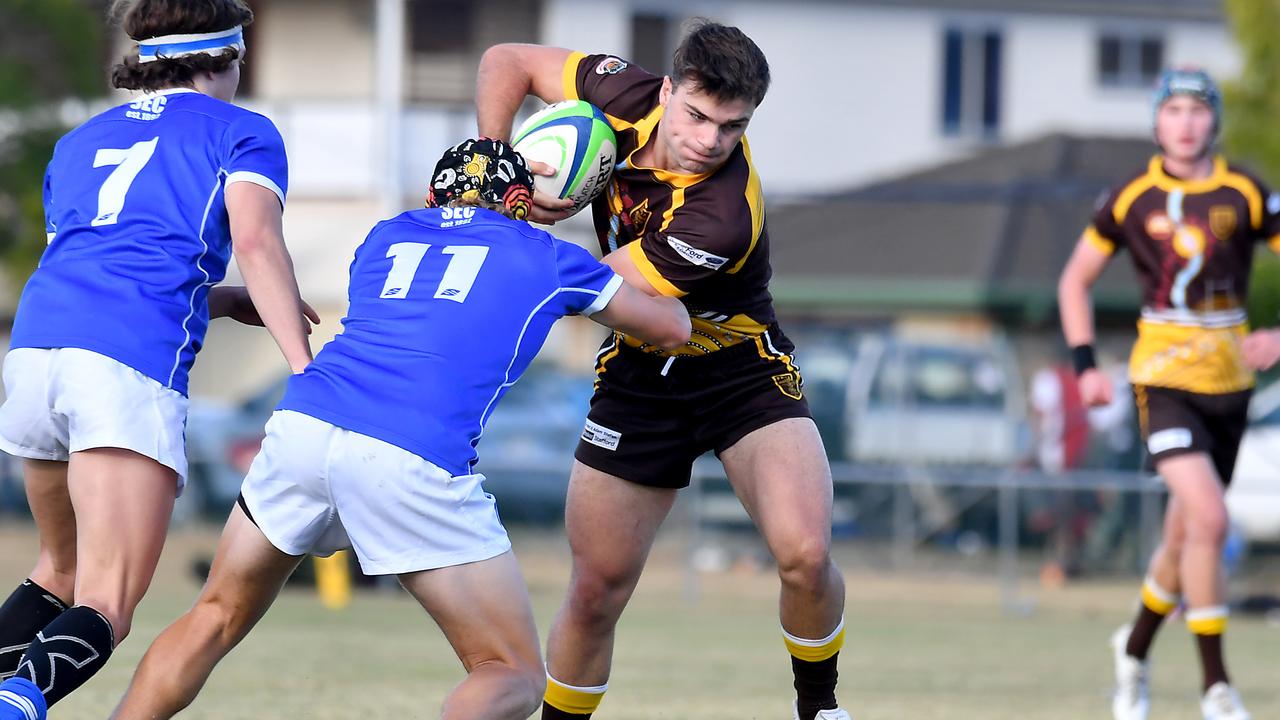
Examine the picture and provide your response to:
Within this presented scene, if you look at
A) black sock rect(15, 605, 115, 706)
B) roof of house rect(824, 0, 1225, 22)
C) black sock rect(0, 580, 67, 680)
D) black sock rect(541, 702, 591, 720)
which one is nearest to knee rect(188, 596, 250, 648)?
black sock rect(15, 605, 115, 706)

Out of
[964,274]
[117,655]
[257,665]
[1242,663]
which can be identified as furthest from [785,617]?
[964,274]

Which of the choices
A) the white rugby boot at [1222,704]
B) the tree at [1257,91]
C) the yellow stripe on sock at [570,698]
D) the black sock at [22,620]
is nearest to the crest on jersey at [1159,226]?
the white rugby boot at [1222,704]

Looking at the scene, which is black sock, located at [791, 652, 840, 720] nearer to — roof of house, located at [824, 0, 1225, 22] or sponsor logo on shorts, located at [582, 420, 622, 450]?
sponsor logo on shorts, located at [582, 420, 622, 450]

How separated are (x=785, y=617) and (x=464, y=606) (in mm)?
1475

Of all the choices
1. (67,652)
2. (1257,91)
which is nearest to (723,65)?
(67,652)

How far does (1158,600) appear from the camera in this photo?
7.86 metres

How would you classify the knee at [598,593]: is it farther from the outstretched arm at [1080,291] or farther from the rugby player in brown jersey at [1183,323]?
the outstretched arm at [1080,291]

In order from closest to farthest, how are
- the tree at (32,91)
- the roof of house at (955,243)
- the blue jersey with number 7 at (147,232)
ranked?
the blue jersey with number 7 at (147,232)
the tree at (32,91)
the roof of house at (955,243)

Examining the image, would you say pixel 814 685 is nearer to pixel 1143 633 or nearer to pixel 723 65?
pixel 723 65

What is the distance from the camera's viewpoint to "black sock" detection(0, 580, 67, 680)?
518 cm

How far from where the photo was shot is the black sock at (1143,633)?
308 inches

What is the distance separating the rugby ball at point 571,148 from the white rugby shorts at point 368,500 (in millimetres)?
1084

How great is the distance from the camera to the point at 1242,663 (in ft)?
→ 34.3

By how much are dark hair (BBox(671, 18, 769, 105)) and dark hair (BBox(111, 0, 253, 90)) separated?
126 centimetres
